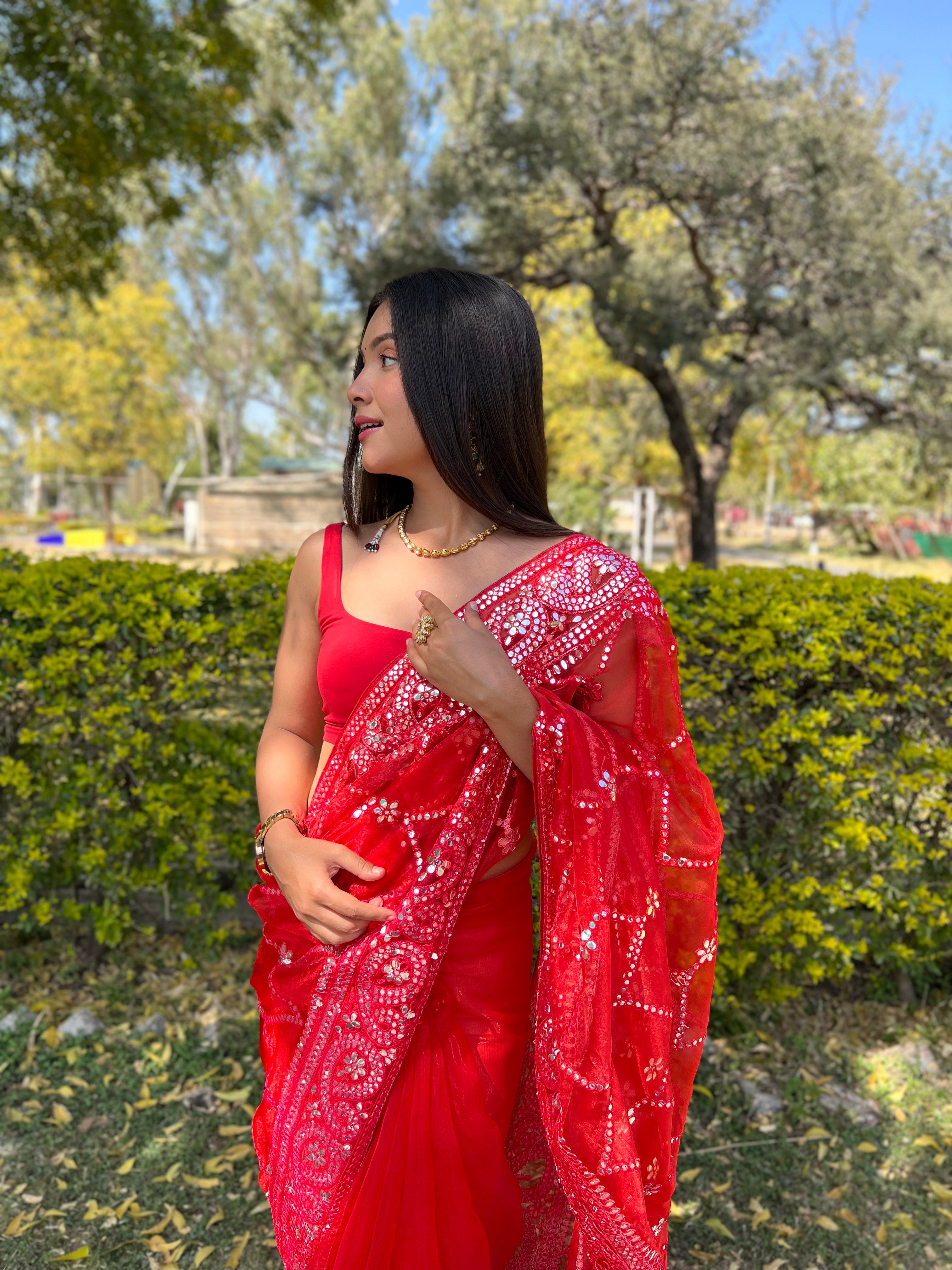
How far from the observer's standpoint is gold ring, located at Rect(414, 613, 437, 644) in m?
1.50

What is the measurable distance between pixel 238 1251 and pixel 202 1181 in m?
0.30

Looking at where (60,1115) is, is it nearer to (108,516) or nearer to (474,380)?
(474,380)

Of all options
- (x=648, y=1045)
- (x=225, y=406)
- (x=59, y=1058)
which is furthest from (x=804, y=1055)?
(x=225, y=406)

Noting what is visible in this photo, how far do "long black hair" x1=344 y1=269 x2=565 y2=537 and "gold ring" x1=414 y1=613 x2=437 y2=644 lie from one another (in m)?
0.27

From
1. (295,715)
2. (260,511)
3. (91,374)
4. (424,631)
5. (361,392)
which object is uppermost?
(91,374)

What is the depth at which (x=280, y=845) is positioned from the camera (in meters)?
1.65

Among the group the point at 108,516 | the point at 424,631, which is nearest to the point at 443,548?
the point at 424,631

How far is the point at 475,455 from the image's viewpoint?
167 cm

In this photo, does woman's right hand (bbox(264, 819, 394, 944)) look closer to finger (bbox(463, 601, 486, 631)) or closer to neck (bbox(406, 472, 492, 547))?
finger (bbox(463, 601, 486, 631))

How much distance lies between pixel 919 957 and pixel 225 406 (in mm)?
42523

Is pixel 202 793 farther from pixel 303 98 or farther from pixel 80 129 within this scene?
pixel 303 98

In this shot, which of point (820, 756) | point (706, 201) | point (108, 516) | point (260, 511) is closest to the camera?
point (820, 756)

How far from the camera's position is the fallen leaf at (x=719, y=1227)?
2.61 metres

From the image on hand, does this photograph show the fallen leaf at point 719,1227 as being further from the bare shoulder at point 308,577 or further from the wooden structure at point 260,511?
the wooden structure at point 260,511
